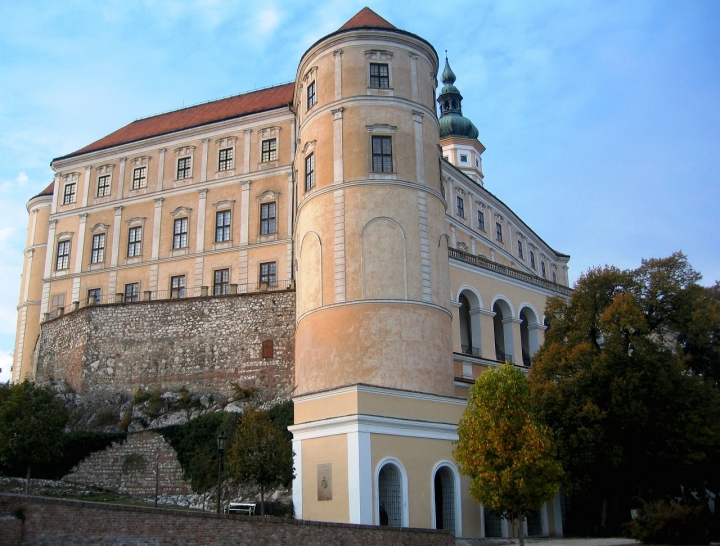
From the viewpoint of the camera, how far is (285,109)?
4691 centimetres

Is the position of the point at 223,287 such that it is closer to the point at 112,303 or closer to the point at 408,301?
the point at 112,303

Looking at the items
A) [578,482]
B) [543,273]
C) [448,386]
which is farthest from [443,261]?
[543,273]

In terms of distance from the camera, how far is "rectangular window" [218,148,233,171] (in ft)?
157

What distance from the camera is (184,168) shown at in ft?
162

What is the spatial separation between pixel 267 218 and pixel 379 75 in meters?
13.9

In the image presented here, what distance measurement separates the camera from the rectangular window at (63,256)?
5059cm

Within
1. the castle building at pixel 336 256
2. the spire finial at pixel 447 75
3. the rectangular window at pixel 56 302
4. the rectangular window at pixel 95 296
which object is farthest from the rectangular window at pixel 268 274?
the spire finial at pixel 447 75

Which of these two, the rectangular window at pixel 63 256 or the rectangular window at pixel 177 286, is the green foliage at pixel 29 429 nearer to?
the rectangular window at pixel 177 286

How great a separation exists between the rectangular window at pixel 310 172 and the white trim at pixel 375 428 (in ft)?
37.5

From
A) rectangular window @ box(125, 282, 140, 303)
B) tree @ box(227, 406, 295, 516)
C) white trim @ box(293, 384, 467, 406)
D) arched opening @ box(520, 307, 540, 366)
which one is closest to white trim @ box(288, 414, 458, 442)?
white trim @ box(293, 384, 467, 406)

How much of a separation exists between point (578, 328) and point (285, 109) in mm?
23660

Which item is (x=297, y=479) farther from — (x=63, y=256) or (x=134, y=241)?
(x=63, y=256)

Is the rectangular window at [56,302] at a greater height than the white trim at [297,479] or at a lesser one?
greater

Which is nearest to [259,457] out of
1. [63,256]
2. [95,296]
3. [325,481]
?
[325,481]
